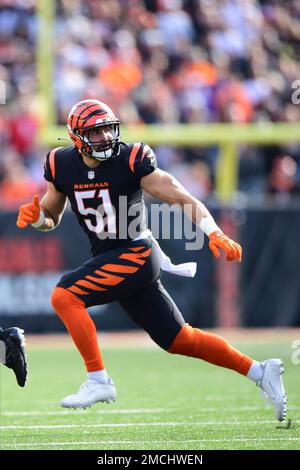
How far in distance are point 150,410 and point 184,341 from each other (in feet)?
2.90

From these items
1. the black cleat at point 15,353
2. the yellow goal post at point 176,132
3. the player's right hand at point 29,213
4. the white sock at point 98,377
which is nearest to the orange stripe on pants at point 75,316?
the white sock at point 98,377

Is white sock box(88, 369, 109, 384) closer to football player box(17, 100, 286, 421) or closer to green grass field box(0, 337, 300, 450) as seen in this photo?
football player box(17, 100, 286, 421)

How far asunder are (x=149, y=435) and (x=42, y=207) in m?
1.39

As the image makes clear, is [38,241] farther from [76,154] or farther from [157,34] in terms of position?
[76,154]

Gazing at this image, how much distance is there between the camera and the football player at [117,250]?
520 centimetres

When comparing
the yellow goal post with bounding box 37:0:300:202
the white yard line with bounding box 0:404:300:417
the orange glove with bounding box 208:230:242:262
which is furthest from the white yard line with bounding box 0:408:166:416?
the yellow goal post with bounding box 37:0:300:202

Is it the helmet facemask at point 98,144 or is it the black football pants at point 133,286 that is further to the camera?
the helmet facemask at point 98,144

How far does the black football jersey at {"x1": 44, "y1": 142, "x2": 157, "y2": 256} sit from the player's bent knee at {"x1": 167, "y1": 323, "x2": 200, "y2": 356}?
54cm

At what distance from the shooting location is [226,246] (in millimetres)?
5113

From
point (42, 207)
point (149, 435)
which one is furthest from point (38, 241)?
point (149, 435)

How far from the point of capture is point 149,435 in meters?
5.03

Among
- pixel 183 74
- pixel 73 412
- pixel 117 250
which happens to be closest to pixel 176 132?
pixel 183 74

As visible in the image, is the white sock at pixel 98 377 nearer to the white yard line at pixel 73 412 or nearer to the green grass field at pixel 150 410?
the green grass field at pixel 150 410

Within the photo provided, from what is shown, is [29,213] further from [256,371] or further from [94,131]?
[256,371]
